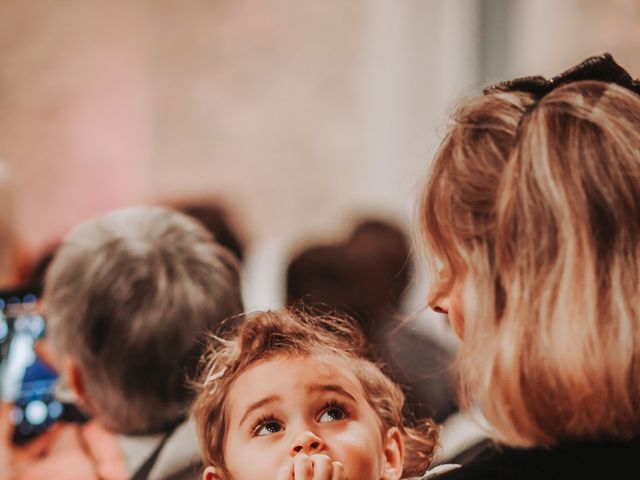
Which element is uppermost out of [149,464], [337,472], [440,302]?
[440,302]

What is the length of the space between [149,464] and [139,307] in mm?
178

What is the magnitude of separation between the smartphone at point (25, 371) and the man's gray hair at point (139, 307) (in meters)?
0.06

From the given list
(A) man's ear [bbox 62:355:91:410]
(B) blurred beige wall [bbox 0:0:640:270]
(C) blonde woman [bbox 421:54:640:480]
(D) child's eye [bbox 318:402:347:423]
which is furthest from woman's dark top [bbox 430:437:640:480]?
(B) blurred beige wall [bbox 0:0:640:270]

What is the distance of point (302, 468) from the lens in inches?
24.2

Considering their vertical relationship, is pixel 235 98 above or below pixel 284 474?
above

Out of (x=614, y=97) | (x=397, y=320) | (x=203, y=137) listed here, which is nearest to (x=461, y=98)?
(x=614, y=97)

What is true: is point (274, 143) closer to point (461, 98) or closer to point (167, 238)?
point (167, 238)

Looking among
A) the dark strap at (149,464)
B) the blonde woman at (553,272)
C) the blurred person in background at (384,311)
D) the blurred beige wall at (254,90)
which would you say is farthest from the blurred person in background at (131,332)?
the blurred beige wall at (254,90)

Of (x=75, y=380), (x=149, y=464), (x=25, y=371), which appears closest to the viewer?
(x=149, y=464)

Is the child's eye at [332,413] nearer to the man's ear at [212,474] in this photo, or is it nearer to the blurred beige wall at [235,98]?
the man's ear at [212,474]

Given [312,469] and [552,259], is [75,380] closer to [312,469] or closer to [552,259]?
[312,469]

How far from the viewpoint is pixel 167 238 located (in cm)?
93

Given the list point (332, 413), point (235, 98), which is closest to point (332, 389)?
point (332, 413)

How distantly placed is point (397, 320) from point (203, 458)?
270 millimetres
